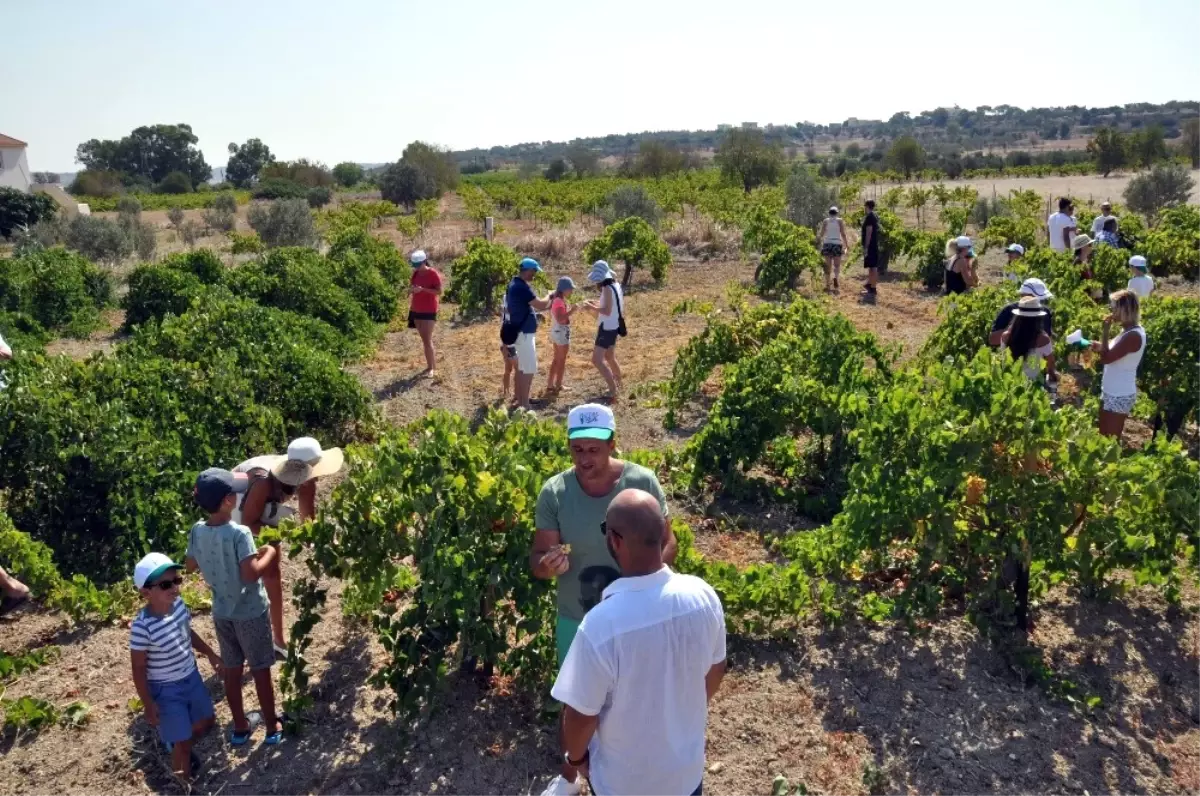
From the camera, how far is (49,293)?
44.7 feet

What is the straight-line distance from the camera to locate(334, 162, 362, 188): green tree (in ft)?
245

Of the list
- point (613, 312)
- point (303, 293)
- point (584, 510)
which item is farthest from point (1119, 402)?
point (303, 293)

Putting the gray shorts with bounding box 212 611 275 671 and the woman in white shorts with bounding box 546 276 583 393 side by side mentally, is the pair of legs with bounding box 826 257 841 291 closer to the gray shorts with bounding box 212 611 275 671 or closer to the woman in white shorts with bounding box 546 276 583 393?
the woman in white shorts with bounding box 546 276 583 393

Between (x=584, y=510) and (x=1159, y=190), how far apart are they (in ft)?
76.2

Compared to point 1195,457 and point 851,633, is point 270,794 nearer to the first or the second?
point 851,633

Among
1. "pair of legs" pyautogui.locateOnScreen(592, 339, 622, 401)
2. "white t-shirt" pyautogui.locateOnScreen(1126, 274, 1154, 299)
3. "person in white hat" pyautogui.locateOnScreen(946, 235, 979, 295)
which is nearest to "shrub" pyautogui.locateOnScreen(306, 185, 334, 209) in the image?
"pair of legs" pyautogui.locateOnScreen(592, 339, 622, 401)

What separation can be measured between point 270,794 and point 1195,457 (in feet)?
22.8

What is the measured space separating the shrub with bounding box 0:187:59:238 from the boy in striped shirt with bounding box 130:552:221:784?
1218 inches

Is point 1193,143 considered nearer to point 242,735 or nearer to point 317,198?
point 317,198

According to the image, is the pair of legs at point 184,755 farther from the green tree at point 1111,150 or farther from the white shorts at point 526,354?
the green tree at point 1111,150

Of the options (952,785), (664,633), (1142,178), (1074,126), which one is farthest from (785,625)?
(1074,126)

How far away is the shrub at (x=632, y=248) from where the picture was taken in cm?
1559

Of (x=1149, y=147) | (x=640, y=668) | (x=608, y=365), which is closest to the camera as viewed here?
(x=640, y=668)

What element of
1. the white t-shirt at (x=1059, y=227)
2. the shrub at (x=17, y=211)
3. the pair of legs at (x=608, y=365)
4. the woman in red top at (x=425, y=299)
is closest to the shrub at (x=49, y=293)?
the woman in red top at (x=425, y=299)
